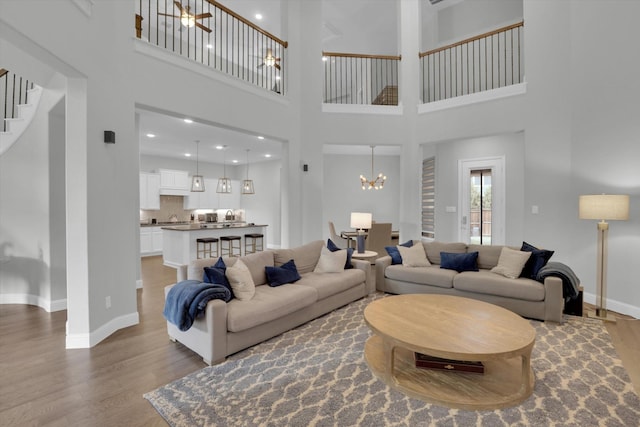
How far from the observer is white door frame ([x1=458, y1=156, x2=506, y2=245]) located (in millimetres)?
6355

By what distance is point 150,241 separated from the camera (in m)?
8.39

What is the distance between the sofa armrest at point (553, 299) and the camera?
3.48 metres

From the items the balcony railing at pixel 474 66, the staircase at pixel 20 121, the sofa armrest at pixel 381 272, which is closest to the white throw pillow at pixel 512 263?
the sofa armrest at pixel 381 272

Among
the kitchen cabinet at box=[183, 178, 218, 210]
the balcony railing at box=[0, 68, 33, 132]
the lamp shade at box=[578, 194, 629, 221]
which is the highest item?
the balcony railing at box=[0, 68, 33, 132]

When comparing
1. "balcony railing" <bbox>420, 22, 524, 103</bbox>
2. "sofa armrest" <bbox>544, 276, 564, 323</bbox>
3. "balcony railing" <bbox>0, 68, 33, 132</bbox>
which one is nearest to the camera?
"sofa armrest" <bbox>544, 276, 564, 323</bbox>

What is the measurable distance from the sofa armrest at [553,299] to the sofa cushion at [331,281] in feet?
7.11

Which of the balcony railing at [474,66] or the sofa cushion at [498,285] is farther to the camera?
the balcony railing at [474,66]

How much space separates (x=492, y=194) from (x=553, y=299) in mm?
3441

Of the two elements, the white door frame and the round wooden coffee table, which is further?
the white door frame

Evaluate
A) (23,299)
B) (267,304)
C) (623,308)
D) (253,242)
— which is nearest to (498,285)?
(623,308)

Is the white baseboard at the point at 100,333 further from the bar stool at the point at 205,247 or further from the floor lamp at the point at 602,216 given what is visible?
the floor lamp at the point at 602,216

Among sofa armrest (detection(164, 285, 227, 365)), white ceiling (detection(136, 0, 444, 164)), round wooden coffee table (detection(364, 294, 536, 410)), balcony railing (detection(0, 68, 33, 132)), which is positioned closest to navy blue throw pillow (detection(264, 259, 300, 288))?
sofa armrest (detection(164, 285, 227, 365))

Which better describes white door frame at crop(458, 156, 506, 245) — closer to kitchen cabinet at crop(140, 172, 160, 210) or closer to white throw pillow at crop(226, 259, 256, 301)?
white throw pillow at crop(226, 259, 256, 301)

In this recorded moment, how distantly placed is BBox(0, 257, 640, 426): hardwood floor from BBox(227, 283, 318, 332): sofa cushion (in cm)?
49
